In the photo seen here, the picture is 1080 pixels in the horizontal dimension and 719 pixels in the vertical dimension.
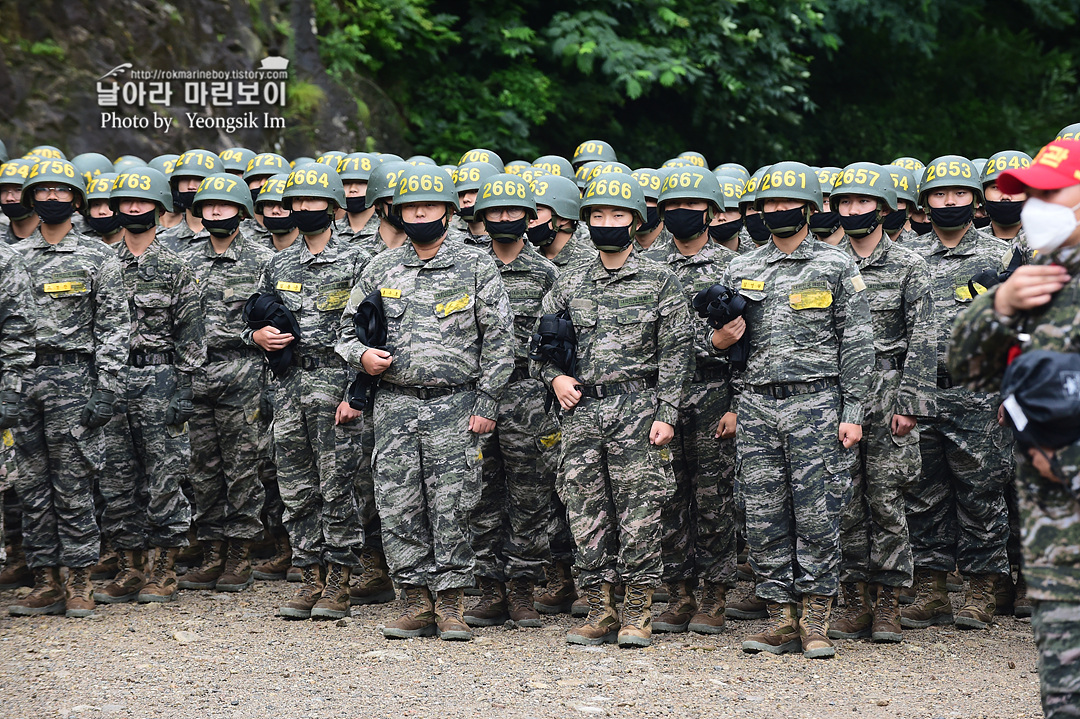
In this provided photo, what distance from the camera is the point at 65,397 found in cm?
747

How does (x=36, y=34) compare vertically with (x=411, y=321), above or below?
above

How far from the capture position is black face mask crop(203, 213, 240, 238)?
27.2ft

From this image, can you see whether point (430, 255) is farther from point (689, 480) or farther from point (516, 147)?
point (516, 147)

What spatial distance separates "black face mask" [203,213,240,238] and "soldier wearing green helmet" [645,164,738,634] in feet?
10.0

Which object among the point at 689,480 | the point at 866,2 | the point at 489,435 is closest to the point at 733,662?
the point at 689,480

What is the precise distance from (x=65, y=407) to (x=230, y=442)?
120 cm

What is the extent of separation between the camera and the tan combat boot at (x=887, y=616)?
6812 mm

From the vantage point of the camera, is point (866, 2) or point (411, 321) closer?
point (411, 321)

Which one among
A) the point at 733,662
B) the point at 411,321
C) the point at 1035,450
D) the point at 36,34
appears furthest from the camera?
the point at 36,34

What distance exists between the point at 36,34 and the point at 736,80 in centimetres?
940

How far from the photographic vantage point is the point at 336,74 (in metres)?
16.0

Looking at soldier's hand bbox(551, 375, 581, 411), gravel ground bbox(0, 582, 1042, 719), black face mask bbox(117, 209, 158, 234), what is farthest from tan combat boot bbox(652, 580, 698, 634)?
black face mask bbox(117, 209, 158, 234)

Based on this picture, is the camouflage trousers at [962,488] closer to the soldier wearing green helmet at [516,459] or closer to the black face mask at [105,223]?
the soldier wearing green helmet at [516,459]

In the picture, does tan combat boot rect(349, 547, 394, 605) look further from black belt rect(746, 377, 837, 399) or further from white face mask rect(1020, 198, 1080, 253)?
white face mask rect(1020, 198, 1080, 253)
